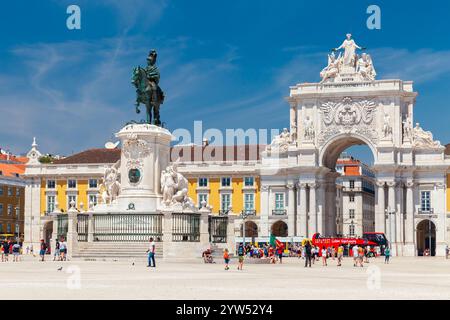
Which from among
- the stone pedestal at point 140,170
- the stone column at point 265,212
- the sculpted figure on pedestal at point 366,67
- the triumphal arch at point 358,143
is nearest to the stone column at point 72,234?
the stone pedestal at point 140,170

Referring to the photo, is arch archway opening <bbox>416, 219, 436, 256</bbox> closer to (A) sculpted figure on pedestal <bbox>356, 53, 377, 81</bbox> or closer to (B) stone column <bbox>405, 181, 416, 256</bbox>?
(B) stone column <bbox>405, 181, 416, 256</bbox>

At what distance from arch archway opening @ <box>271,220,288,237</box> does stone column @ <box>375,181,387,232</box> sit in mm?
10454

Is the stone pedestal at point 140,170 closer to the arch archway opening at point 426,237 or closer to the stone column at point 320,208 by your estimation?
the stone column at point 320,208

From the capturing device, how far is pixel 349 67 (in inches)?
3632

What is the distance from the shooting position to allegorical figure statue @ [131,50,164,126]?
143 feet

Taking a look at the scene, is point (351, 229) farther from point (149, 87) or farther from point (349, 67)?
point (149, 87)

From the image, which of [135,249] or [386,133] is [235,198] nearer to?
[386,133]

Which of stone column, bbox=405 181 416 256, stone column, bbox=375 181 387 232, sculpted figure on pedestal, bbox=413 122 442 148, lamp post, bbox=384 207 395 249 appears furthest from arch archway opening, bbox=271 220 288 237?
sculpted figure on pedestal, bbox=413 122 442 148

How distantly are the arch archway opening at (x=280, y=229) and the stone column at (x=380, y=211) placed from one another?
1045 centimetres

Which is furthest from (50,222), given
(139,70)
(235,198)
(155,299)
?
(155,299)

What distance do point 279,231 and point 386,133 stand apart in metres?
15.6

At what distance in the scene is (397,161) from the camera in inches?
3506

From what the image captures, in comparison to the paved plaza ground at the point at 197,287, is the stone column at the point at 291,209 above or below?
above

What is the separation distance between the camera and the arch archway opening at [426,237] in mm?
92938
